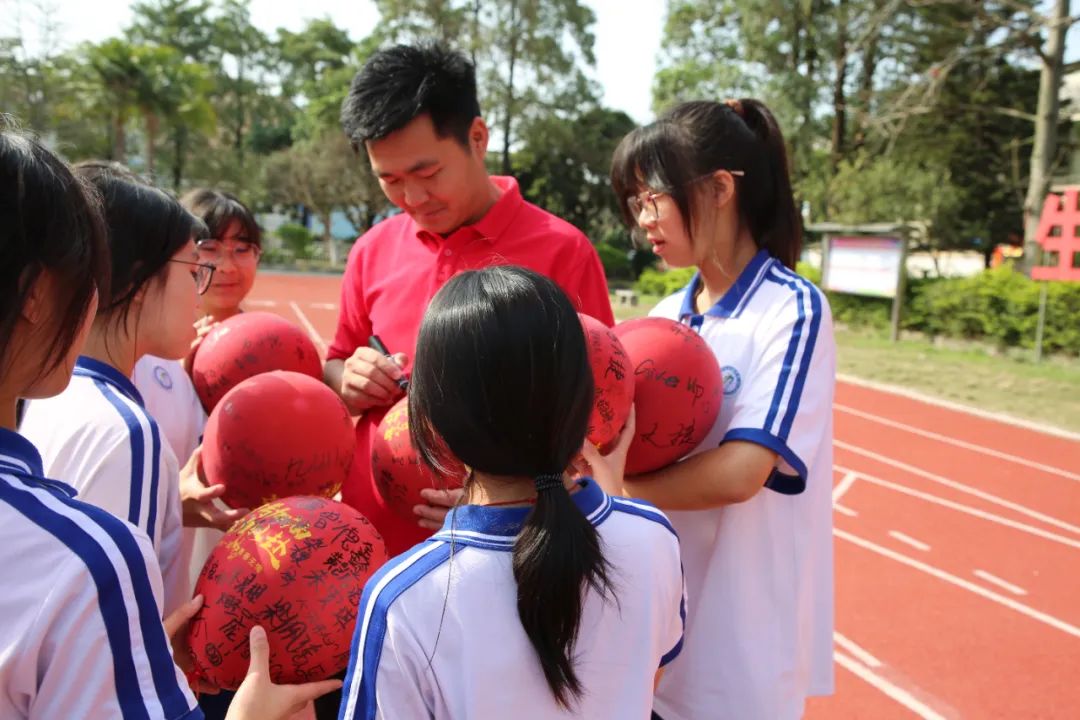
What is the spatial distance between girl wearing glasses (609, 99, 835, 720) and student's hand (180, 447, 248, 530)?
965 millimetres

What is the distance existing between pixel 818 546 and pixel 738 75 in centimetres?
2333

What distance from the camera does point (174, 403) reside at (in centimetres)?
228

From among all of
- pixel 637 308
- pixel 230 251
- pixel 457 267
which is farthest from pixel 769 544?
pixel 637 308

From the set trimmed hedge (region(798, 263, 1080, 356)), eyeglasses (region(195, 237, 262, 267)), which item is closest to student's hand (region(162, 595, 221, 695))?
eyeglasses (region(195, 237, 262, 267))

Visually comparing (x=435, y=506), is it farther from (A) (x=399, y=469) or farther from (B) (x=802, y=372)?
(B) (x=802, y=372)

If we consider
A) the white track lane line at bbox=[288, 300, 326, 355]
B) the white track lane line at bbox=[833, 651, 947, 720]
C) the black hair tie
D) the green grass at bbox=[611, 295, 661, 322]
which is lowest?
the white track lane line at bbox=[833, 651, 947, 720]

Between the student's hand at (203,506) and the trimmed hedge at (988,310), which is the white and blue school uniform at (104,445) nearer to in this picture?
the student's hand at (203,506)

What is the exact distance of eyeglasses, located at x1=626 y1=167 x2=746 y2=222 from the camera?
1993 millimetres

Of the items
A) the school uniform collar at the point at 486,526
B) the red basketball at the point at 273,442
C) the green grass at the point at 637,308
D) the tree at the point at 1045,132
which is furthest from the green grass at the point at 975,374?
the school uniform collar at the point at 486,526

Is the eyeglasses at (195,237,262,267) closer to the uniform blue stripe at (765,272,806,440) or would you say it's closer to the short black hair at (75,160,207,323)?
the short black hair at (75,160,207,323)

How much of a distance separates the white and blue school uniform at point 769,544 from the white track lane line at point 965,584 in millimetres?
3574

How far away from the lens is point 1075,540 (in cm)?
604

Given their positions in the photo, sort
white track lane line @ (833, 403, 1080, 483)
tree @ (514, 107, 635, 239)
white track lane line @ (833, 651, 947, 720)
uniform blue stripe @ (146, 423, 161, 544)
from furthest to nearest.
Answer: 1. tree @ (514, 107, 635, 239)
2. white track lane line @ (833, 403, 1080, 483)
3. white track lane line @ (833, 651, 947, 720)
4. uniform blue stripe @ (146, 423, 161, 544)

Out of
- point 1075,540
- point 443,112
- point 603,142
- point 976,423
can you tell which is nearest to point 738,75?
point 603,142
